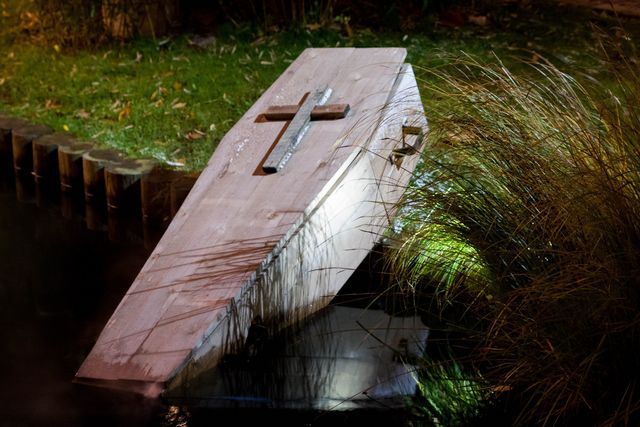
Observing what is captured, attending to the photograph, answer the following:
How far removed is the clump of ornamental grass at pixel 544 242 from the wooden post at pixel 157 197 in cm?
174

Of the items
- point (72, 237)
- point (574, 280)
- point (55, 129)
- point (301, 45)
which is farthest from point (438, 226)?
point (301, 45)

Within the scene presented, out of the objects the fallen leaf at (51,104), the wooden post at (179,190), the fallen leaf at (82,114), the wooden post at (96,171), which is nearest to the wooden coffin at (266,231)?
the wooden post at (179,190)

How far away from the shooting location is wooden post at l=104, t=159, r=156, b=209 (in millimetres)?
5777

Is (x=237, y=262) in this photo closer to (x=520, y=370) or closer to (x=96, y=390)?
(x=96, y=390)

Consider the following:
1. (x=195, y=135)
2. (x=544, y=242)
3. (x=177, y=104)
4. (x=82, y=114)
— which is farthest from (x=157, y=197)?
(x=544, y=242)

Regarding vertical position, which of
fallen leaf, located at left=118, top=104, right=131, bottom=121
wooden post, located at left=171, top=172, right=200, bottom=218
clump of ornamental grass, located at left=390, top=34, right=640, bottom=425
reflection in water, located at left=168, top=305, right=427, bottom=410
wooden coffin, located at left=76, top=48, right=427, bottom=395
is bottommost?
fallen leaf, located at left=118, top=104, right=131, bottom=121

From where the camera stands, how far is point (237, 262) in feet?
13.1

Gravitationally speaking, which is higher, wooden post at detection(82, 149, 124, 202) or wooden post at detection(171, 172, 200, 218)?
wooden post at detection(171, 172, 200, 218)

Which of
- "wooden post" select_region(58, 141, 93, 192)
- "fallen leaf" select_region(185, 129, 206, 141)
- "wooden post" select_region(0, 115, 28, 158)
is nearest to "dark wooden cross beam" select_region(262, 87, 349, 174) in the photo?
"fallen leaf" select_region(185, 129, 206, 141)

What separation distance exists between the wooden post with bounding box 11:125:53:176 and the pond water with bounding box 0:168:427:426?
0.96 meters

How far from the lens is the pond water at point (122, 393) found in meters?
3.74

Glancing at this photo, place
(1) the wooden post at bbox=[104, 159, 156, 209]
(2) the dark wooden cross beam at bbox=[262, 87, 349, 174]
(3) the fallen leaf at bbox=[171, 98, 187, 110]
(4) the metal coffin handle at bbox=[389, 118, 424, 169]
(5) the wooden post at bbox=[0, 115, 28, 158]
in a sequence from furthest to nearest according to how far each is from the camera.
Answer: (3) the fallen leaf at bbox=[171, 98, 187, 110] → (5) the wooden post at bbox=[0, 115, 28, 158] → (1) the wooden post at bbox=[104, 159, 156, 209] → (4) the metal coffin handle at bbox=[389, 118, 424, 169] → (2) the dark wooden cross beam at bbox=[262, 87, 349, 174]

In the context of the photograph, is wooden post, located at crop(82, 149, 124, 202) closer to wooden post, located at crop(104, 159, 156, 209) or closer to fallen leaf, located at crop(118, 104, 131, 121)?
wooden post, located at crop(104, 159, 156, 209)

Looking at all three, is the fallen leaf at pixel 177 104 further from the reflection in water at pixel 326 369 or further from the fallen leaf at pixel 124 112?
the reflection in water at pixel 326 369
